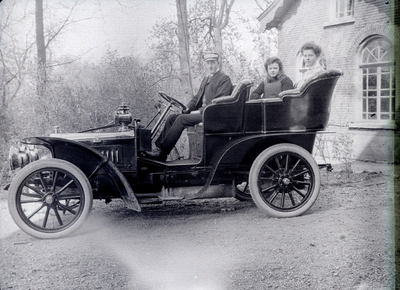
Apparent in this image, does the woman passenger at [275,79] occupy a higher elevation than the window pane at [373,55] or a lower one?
lower

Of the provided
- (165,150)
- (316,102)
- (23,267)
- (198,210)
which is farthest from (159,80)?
(23,267)

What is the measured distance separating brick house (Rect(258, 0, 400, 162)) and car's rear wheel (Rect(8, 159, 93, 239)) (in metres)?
5.27

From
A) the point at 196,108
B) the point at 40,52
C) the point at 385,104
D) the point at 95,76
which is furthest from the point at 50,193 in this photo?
the point at 385,104

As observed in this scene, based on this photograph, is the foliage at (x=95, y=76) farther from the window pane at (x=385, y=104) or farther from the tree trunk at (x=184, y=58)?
the window pane at (x=385, y=104)

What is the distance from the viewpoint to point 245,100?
12.7ft

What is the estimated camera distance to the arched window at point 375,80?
785cm

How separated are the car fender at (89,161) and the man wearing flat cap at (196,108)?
0.45m

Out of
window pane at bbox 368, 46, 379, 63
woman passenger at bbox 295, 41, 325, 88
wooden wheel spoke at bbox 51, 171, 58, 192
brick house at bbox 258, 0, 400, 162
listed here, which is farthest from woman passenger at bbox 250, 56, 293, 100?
window pane at bbox 368, 46, 379, 63

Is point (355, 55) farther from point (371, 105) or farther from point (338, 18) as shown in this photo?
point (371, 105)

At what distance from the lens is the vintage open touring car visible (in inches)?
146

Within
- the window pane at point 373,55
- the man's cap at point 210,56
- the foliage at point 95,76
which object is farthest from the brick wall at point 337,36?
the man's cap at point 210,56

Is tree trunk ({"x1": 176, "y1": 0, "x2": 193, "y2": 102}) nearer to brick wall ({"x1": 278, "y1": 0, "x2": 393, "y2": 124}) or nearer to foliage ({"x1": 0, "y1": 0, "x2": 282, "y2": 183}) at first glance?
foliage ({"x1": 0, "y1": 0, "x2": 282, "y2": 183})

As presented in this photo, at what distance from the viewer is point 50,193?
355cm

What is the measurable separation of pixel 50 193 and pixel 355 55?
6804 mm
